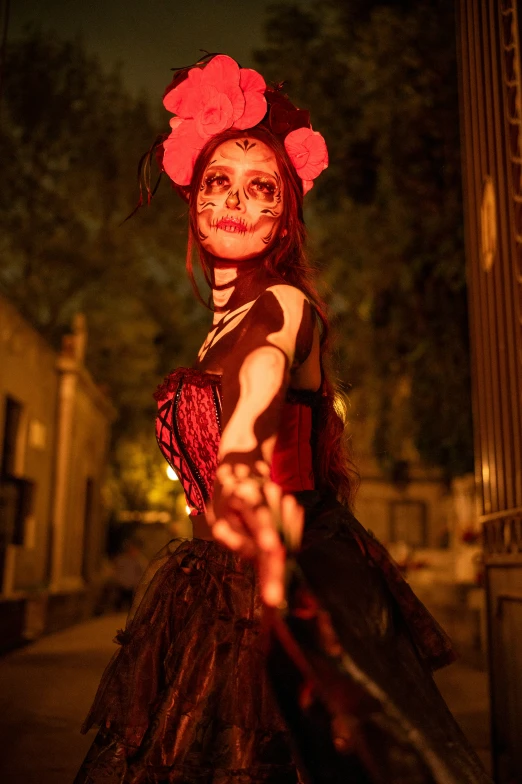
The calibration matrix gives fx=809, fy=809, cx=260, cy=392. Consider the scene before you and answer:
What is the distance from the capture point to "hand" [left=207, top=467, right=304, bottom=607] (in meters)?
1.57

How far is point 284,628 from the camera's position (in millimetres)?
1558

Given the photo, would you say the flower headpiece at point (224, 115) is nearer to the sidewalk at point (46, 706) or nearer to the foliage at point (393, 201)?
the sidewalk at point (46, 706)

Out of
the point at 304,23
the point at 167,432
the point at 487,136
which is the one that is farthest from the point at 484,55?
the point at 304,23

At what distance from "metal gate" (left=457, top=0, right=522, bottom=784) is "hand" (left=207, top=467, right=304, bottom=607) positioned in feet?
8.76

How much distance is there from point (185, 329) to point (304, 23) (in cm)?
1597

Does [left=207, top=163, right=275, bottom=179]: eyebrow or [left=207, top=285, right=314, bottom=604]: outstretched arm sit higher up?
[left=207, top=163, right=275, bottom=179]: eyebrow

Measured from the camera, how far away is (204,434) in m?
2.04

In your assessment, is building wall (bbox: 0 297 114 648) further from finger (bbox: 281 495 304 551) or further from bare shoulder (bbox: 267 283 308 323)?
finger (bbox: 281 495 304 551)

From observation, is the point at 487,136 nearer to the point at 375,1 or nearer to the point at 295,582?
the point at 295,582

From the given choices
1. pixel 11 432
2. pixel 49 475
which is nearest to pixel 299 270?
pixel 11 432

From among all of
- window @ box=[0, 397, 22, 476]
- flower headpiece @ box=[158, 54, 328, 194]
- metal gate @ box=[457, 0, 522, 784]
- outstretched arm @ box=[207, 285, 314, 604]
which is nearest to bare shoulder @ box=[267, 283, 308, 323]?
outstretched arm @ box=[207, 285, 314, 604]

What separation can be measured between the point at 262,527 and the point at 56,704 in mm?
5800

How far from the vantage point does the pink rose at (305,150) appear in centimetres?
243

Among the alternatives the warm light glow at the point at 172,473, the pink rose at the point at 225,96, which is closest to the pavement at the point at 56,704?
the warm light glow at the point at 172,473
